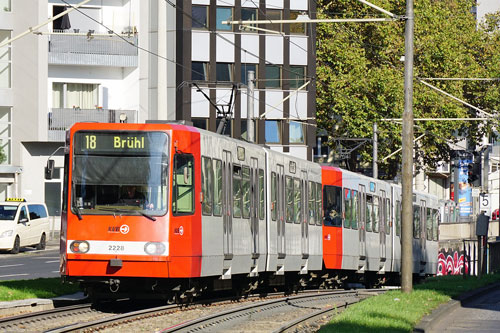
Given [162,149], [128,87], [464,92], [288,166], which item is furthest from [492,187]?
[162,149]

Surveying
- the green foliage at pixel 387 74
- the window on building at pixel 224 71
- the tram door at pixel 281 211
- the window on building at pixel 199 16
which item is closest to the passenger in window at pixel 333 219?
the tram door at pixel 281 211

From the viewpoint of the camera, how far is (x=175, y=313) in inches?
775

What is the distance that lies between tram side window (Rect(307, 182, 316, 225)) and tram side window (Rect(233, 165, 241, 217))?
19.9 feet

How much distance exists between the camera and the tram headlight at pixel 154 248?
19422 millimetres

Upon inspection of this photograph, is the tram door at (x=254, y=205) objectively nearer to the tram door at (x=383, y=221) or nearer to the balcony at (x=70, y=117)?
the tram door at (x=383, y=221)

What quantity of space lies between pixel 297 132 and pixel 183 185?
4466cm

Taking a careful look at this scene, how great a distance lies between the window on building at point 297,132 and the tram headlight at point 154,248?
4490 cm

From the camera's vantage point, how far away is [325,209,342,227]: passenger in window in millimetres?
30875

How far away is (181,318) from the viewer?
18.8 m

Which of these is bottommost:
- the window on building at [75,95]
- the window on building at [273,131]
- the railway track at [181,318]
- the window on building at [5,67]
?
the railway track at [181,318]

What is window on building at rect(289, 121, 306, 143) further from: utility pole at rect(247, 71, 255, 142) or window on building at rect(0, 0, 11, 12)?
utility pole at rect(247, 71, 255, 142)

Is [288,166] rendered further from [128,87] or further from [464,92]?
[464,92]

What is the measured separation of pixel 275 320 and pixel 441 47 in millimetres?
48462

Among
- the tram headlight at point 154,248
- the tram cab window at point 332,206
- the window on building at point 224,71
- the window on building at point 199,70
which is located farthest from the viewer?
the window on building at point 224,71
